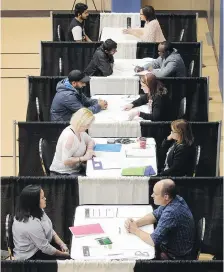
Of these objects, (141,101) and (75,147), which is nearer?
(75,147)

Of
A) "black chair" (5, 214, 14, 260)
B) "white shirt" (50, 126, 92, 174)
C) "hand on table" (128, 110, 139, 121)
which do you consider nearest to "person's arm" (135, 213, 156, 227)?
"black chair" (5, 214, 14, 260)

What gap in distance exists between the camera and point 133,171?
671 cm

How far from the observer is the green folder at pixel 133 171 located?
6679 mm

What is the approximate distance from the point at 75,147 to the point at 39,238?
1.47m

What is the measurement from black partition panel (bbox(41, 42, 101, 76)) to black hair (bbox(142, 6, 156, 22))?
82cm

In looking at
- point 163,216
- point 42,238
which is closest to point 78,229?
point 42,238

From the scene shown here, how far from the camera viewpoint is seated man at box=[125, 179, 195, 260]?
5699mm

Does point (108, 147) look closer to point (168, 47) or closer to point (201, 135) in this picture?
point (201, 135)

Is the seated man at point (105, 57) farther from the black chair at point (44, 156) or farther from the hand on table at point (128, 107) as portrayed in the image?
the black chair at point (44, 156)

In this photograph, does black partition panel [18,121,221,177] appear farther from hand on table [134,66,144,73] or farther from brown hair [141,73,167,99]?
hand on table [134,66,144,73]

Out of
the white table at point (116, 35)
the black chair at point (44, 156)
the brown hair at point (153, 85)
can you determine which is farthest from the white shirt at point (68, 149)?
the white table at point (116, 35)

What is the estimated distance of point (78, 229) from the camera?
19.4ft

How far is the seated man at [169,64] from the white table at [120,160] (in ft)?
6.10

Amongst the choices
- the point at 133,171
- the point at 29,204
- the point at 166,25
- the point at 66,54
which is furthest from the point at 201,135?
the point at 166,25
